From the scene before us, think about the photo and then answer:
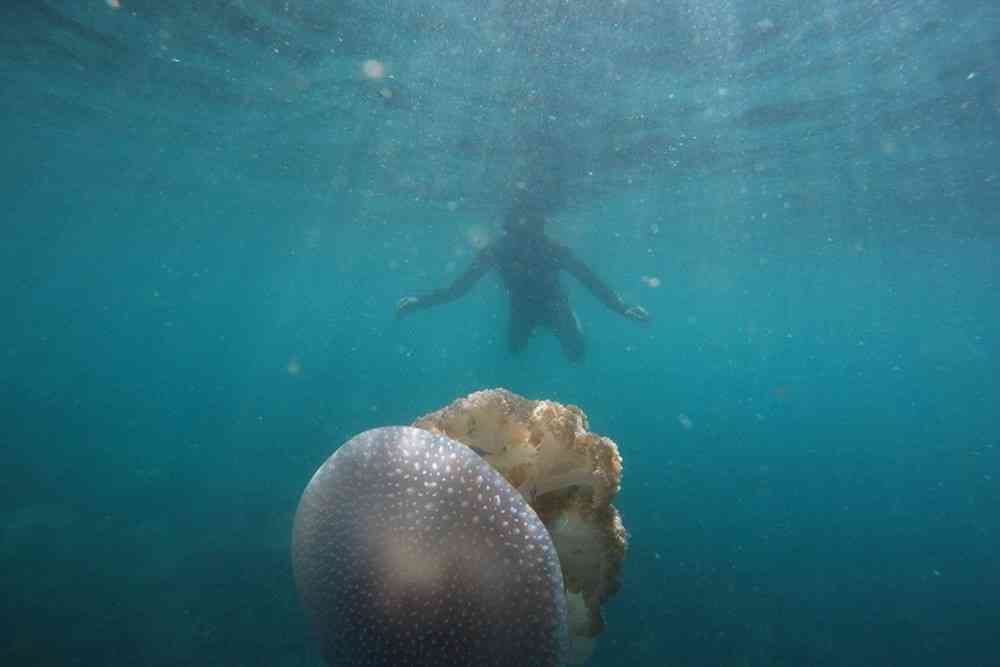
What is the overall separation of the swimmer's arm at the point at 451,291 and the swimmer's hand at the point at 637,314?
17.1ft

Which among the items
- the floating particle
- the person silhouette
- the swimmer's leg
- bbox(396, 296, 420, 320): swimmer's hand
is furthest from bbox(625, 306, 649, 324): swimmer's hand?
the floating particle

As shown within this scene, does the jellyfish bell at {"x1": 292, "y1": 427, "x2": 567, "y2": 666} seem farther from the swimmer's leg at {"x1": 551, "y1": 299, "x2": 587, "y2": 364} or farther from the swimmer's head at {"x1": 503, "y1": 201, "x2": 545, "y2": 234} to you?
the swimmer's head at {"x1": 503, "y1": 201, "x2": 545, "y2": 234}

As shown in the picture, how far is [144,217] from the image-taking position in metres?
45.8

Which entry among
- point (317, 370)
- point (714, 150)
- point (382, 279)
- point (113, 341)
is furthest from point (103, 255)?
point (714, 150)

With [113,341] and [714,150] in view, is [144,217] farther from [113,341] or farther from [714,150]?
[714,150]

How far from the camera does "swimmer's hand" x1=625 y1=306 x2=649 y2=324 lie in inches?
635

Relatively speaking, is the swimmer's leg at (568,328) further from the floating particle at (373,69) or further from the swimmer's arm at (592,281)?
the floating particle at (373,69)

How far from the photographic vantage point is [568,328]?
19.2 metres

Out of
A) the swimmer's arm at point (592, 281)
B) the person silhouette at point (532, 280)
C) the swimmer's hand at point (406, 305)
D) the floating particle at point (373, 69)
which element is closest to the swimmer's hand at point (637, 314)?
the swimmer's arm at point (592, 281)

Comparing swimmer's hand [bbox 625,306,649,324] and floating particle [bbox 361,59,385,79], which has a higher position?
floating particle [bbox 361,59,385,79]

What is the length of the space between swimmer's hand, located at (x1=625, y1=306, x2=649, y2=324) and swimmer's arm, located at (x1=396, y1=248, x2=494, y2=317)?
5.20 meters

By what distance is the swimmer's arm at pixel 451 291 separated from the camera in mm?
16719

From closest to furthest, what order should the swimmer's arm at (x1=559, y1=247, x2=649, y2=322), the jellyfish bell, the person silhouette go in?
1. the jellyfish bell
2. the swimmer's arm at (x1=559, y1=247, x2=649, y2=322)
3. the person silhouette

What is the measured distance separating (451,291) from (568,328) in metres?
4.15
